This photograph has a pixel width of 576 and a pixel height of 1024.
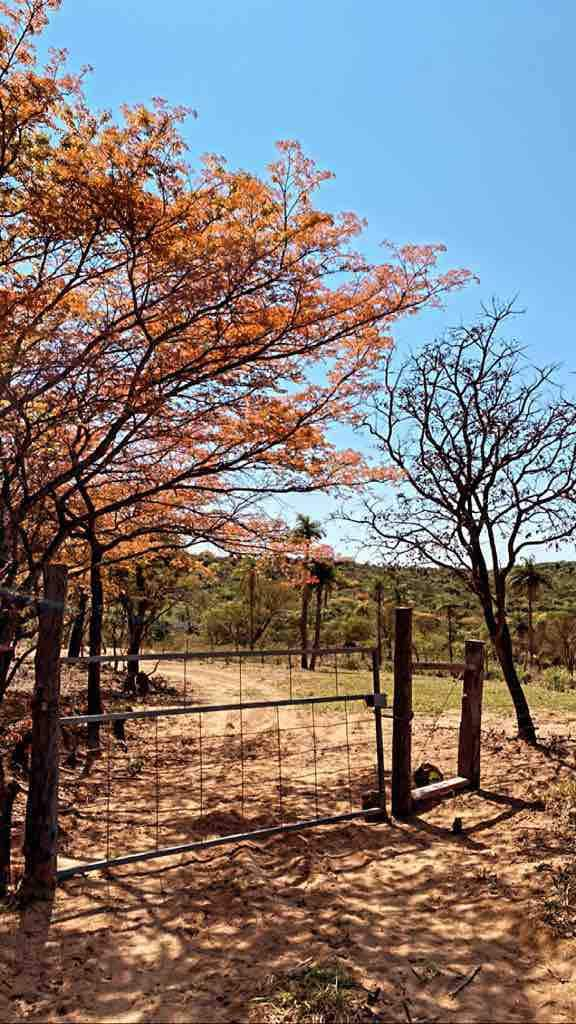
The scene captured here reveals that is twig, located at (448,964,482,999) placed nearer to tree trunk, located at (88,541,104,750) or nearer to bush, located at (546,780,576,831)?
bush, located at (546,780,576,831)

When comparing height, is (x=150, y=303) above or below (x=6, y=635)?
above

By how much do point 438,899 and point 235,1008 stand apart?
6.21 feet

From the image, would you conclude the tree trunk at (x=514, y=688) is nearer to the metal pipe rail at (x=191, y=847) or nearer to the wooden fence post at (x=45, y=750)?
the metal pipe rail at (x=191, y=847)

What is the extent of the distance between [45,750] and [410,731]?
340 cm

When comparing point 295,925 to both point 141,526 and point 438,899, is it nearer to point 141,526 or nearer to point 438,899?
point 438,899

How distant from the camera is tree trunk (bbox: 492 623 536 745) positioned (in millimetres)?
9641

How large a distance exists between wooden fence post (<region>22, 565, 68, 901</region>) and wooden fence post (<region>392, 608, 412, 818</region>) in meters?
3.22

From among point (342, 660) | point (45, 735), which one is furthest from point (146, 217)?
point (342, 660)

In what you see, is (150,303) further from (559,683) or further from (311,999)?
(559,683)

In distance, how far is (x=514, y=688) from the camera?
978cm

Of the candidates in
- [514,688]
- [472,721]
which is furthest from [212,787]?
[514,688]

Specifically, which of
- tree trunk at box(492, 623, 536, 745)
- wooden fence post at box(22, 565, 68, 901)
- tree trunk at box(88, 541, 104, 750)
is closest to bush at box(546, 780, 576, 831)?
tree trunk at box(492, 623, 536, 745)

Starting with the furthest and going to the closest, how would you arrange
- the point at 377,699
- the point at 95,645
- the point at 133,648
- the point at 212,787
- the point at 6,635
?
the point at 133,648 → the point at 95,645 → the point at 212,787 → the point at 377,699 → the point at 6,635

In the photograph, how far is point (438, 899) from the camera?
15.5 ft
